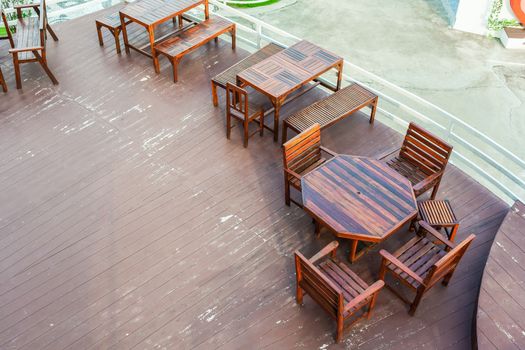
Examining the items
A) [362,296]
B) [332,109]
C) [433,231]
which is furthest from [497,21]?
[362,296]

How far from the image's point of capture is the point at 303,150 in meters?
6.57

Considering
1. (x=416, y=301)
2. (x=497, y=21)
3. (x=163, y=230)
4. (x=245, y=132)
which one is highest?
(x=245, y=132)

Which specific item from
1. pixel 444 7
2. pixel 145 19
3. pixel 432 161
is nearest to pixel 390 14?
pixel 444 7

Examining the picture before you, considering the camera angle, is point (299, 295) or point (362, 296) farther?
point (299, 295)

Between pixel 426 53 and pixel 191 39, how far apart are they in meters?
8.04

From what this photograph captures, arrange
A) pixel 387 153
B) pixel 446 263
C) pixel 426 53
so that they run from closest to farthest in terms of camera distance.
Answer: pixel 446 263 → pixel 387 153 → pixel 426 53

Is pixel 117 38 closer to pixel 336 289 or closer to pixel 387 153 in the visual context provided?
pixel 387 153

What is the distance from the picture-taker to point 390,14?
52.6 feet

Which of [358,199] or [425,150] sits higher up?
[425,150]

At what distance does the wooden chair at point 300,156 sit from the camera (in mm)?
6340

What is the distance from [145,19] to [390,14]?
31.8 ft

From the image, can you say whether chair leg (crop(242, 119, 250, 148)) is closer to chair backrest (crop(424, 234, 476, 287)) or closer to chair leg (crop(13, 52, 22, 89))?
chair backrest (crop(424, 234, 476, 287))

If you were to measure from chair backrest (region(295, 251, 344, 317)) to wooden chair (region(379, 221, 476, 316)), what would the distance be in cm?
72

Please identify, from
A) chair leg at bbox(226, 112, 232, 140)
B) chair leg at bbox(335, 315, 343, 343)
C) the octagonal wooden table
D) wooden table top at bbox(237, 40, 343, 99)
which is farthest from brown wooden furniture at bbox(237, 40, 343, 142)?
chair leg at bbox(335, 315, 343, 343)
